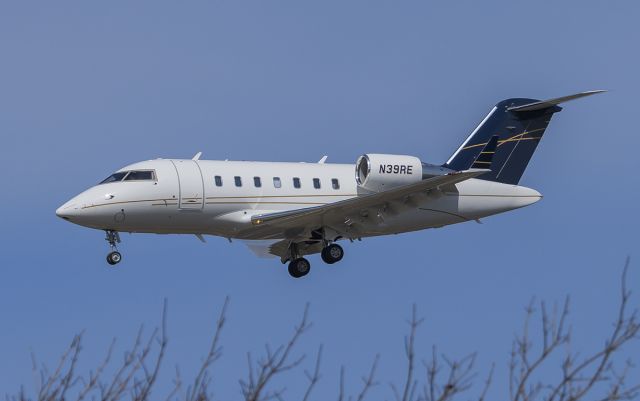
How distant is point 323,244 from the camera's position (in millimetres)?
31609

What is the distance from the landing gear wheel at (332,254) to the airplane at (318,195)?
0.03 m

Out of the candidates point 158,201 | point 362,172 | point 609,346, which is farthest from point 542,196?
point 609,346

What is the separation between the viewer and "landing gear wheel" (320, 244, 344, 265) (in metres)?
31.3

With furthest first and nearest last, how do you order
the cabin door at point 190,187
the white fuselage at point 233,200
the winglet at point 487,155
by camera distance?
the winglet at point 487,155
the cabin door at point 190,187
the white fuselage at point 233,200

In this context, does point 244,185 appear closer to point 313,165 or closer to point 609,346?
point 313,165

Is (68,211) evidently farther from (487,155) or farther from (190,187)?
(487,155)

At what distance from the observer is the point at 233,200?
1188 inches

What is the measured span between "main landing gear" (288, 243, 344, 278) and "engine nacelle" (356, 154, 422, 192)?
6.23 feet

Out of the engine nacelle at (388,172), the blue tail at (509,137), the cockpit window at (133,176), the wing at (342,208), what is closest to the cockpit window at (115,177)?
the cockpit window at (133,176)

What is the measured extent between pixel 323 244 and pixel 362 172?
7.38 feet

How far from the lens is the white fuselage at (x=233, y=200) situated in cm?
2933

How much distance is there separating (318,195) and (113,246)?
18.6ft

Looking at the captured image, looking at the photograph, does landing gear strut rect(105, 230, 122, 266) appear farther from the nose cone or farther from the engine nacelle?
the engine nacelle

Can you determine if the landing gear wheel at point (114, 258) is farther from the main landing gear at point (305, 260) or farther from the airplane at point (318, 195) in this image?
the main landing gear at point (305, 260)
